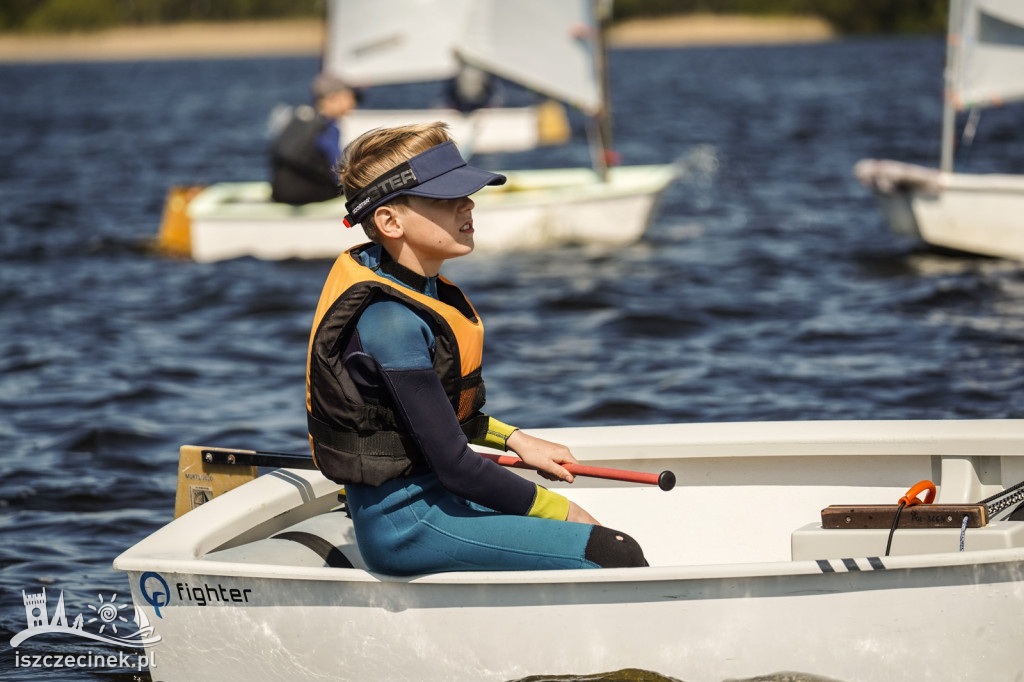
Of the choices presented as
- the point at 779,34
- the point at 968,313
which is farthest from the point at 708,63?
the point at 968,313

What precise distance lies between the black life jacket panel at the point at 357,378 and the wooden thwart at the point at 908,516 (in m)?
1.05

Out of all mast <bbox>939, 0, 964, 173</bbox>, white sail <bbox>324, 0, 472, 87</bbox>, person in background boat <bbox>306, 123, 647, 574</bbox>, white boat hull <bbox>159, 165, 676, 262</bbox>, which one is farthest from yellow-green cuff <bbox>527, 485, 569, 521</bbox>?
white sail <bbox>324, 0, 472, 87</bbox>

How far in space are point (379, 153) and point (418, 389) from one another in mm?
516

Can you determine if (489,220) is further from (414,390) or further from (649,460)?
(414,390)

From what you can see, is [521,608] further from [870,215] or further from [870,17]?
[870,17]

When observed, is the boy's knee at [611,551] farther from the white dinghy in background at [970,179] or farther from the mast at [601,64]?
the mast at [601,64]

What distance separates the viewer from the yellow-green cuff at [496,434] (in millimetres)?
3043

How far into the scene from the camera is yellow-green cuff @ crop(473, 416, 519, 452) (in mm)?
3043

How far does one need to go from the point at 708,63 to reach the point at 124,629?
51.6 meters

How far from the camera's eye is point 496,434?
3.06 metres

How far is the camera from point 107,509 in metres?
5.07

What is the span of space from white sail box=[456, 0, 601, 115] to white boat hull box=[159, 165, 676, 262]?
1.21m

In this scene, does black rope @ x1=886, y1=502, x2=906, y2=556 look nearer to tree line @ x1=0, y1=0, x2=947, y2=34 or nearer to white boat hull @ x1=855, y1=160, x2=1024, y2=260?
white boat hull @ x1=855, y1=160, x2=1024, y2=260

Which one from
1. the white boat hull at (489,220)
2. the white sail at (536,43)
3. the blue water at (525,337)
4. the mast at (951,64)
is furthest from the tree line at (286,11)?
the mast at (951,64)
